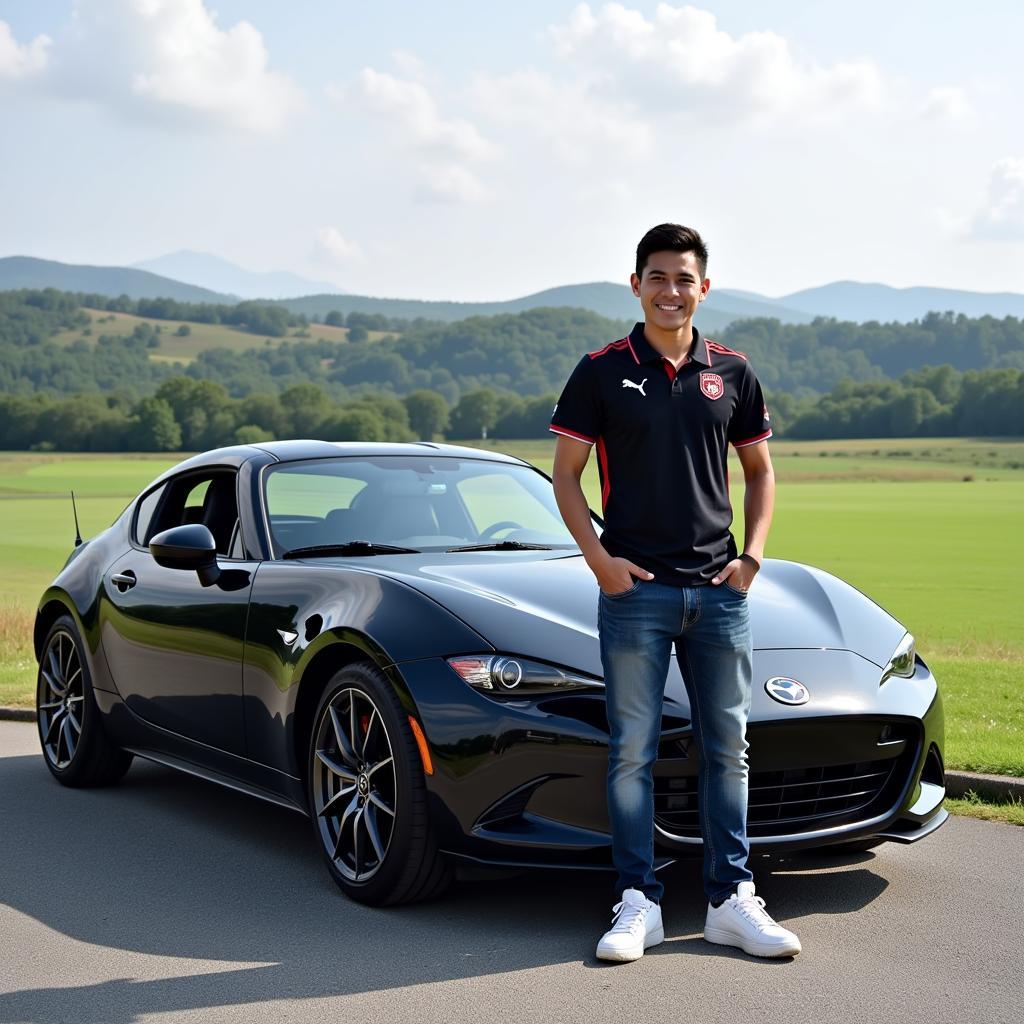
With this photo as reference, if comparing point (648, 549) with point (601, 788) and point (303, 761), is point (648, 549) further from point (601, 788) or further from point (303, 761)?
point (303, 761)

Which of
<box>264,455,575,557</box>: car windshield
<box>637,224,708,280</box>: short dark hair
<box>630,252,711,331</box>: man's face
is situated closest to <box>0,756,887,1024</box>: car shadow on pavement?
<box>264,455,575,557</box>: car windshield

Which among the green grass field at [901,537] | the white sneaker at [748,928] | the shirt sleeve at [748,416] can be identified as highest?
the shirt sleeve at [748,416]

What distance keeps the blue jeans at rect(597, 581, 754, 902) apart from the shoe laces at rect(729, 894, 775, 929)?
52mm

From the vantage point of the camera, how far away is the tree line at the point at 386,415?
126m

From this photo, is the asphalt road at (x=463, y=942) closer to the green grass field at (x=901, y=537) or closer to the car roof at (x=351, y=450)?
the car roof at (x=351, y=450)

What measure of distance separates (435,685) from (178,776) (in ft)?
10.6

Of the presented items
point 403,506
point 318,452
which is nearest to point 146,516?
point 318,452

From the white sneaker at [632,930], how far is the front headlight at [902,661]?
118 cm

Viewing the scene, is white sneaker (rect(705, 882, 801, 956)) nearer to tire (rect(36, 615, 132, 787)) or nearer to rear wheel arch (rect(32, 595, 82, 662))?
tire (rect(36, 615, 132, 787))

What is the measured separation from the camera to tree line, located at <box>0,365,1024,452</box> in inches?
4958

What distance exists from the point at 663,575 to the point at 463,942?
1292mm

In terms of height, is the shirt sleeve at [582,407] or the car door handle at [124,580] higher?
the shirt sleeve at [582,407]

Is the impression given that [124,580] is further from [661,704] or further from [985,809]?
[985,809]

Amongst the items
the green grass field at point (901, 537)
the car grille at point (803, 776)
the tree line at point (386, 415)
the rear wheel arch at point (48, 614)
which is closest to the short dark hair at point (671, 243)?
the car grille at point (803, 776)
